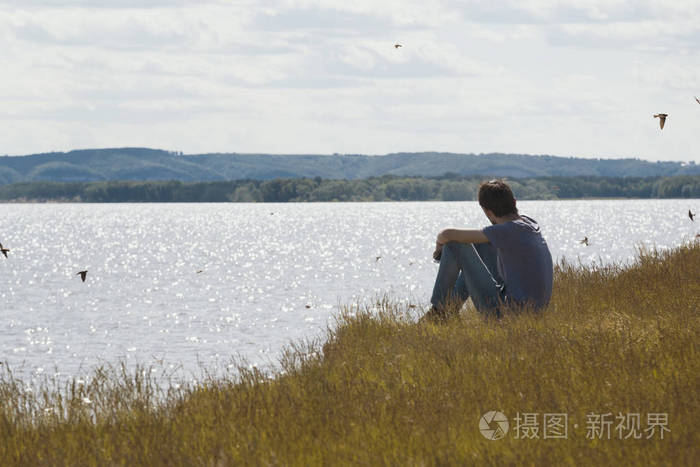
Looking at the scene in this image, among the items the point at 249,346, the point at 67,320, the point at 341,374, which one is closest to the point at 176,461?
the point at 341,374

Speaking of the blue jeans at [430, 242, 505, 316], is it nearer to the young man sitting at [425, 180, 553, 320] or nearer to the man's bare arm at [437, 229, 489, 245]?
the young man sitting at [425, 180, 553, 320]

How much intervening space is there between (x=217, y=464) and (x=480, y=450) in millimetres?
1583

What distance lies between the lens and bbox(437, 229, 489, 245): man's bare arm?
8391 mm

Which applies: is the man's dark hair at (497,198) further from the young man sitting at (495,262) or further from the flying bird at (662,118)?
the flying bird at (662,118)

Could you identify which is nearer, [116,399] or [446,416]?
[446,416]

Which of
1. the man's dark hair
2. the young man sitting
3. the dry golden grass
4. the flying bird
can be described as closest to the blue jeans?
the young man sitting

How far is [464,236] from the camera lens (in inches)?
333

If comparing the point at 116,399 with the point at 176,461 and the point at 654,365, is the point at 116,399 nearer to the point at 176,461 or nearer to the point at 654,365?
the point at 176,461

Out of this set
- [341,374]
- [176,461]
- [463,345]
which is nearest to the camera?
[176,461]

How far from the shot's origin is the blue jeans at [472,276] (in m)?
8.73

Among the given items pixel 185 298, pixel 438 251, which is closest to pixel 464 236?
pixel 438 251

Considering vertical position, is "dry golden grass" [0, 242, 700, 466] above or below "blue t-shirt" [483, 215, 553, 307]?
below

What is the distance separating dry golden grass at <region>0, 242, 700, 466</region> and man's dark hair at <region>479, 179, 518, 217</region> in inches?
42.4

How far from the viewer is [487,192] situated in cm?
820
